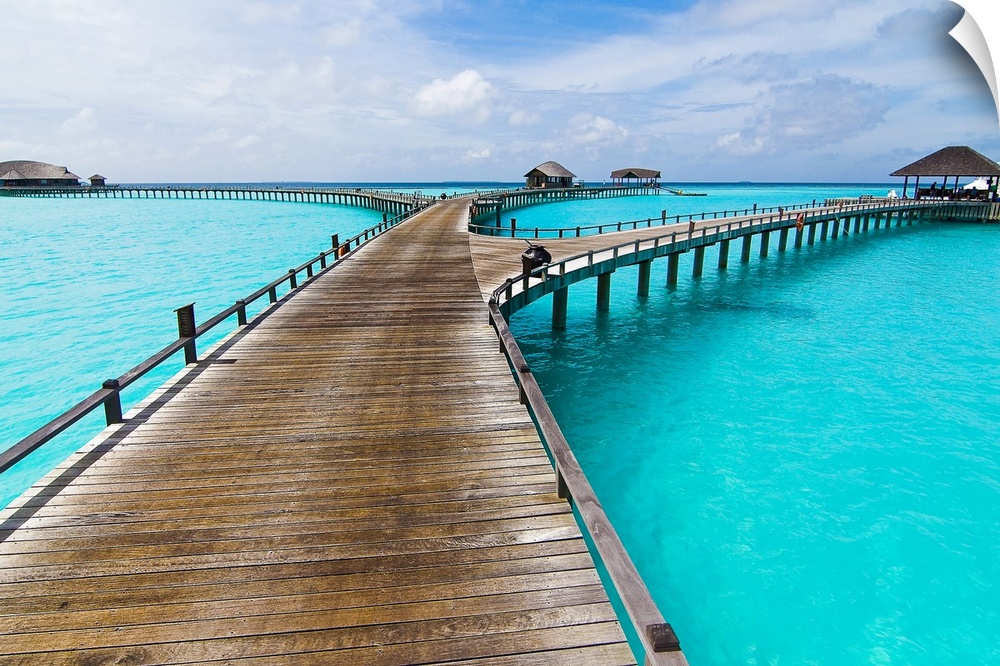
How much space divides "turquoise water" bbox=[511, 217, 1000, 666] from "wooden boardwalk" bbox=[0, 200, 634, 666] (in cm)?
395

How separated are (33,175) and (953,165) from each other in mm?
162401

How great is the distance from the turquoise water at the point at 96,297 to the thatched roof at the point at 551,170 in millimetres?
47920

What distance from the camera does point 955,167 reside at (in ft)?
209

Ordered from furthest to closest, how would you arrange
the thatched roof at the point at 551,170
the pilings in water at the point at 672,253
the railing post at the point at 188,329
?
1. the thatched roof at the point at 551,170
2. the pilings in water at the point at 672,253
3. the railing post at the point at 188,329

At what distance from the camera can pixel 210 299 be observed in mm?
26562

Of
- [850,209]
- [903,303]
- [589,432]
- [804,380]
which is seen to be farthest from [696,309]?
[850,209]

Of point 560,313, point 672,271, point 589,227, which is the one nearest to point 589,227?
point 589,227

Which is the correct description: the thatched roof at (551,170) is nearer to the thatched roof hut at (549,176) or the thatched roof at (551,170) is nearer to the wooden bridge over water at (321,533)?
the thatched roof hut at (549,176)

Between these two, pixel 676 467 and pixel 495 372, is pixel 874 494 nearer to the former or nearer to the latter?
pixel 676 467

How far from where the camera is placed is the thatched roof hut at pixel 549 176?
98062 millimetres

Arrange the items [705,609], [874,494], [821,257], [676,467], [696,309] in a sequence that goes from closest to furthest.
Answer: [705,609], [874,494], [676,467], [696,309], [821,257]

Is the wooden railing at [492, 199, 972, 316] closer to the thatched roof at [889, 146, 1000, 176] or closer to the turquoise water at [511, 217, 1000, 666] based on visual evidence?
the turquoise water at [511, 217, 1000, 666]

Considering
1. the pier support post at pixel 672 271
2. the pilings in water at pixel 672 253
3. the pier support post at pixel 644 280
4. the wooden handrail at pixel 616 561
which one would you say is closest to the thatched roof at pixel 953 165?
the pilings in water at pixel 672 253

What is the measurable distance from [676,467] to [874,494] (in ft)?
11.9
